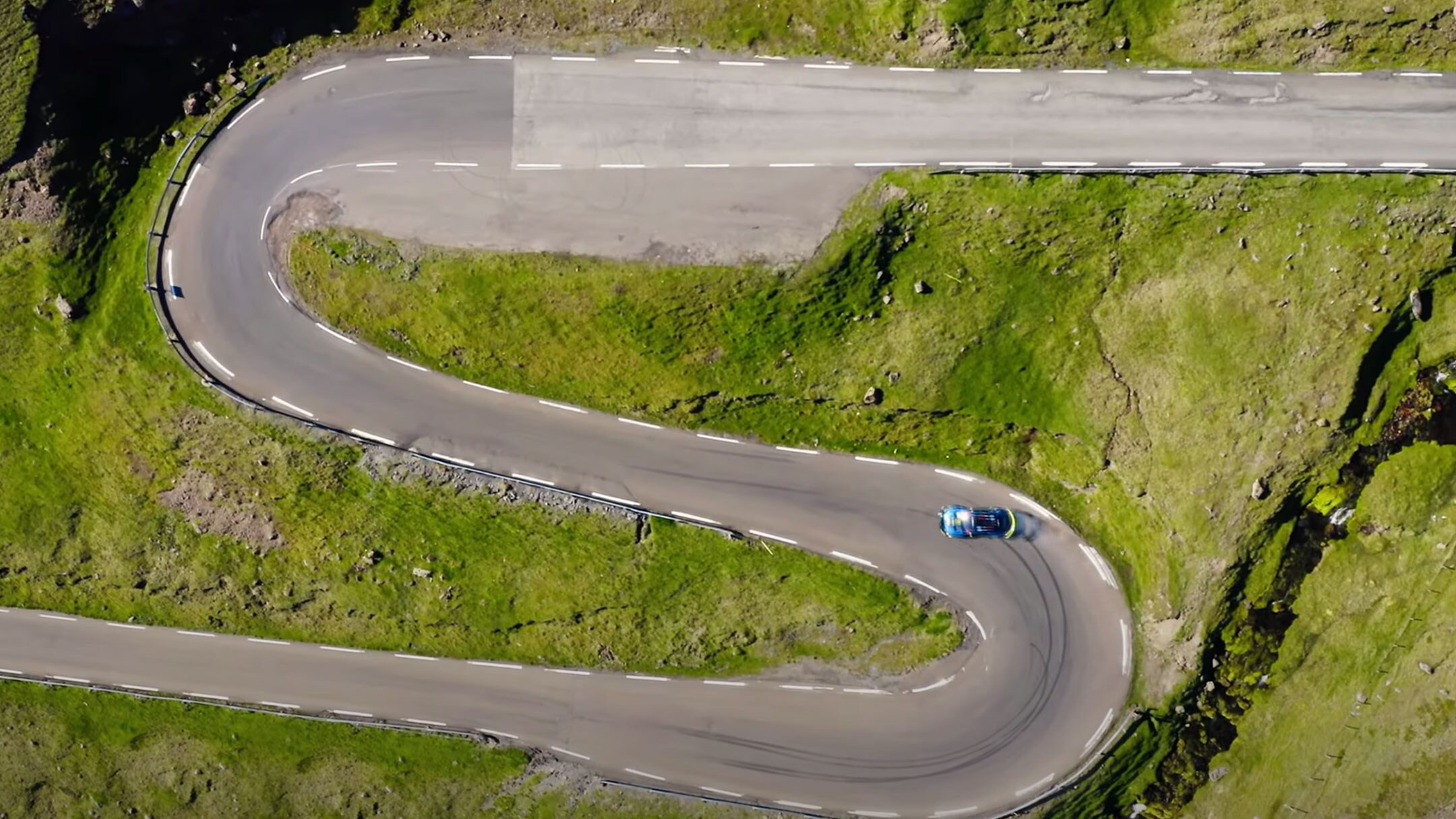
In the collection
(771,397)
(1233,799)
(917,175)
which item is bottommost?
(1233,799)

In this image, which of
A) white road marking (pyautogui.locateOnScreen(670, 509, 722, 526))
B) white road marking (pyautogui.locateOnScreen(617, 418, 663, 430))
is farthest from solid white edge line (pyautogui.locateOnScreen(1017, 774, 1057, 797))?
white road marking (pyautogui.locateOnScreen(617, 418, 663, 430))

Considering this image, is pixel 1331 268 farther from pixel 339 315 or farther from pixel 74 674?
pixel 74 674

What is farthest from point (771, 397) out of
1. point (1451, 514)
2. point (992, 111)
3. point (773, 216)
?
point (1451, 514)

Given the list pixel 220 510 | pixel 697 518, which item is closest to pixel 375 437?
pixel 220 510

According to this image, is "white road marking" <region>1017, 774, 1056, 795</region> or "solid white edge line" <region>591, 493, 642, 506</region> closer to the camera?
"white road marking" <region>1017, 774, 1056, 795</region>

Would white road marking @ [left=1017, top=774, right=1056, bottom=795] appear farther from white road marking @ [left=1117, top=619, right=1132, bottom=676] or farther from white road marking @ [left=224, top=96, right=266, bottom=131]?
white road marking @ [left=224, top=96, right=266, bottom=131]

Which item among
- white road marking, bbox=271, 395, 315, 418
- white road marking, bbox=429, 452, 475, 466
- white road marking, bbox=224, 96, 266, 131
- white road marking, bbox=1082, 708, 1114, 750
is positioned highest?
white road marking, bbox=224, 96, 266, 131
